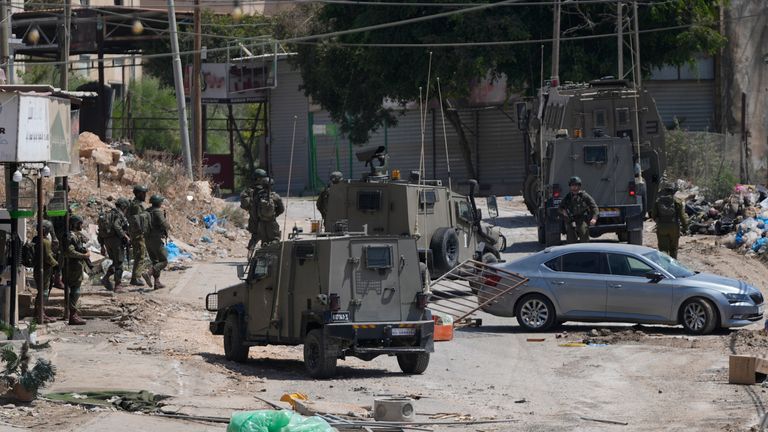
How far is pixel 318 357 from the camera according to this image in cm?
1642

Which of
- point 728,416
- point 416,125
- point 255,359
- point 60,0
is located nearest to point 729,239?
point 255,359

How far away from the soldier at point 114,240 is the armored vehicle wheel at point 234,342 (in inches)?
242

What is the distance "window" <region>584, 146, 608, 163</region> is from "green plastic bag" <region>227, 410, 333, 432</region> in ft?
60.0

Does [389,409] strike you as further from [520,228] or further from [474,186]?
[520,228]

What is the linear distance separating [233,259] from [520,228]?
8.56 meters

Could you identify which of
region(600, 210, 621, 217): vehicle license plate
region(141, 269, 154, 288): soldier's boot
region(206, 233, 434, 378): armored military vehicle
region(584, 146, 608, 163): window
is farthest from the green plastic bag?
region(584, 146, 608, 163): window

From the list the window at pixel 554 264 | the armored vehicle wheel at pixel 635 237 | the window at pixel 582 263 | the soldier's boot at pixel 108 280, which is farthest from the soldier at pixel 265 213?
the window at pixel 582 263

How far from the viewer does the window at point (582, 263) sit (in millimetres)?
20562

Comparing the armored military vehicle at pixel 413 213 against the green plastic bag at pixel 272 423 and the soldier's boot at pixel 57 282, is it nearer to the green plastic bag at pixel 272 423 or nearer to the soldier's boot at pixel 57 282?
the soldier's boot at pixel 57 282

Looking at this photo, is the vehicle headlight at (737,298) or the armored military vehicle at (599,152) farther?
the armored military vehicle at (599,152)

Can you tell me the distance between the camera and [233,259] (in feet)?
102

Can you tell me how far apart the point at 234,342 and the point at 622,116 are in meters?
15.9

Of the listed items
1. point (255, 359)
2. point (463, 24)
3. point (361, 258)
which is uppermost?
point (463, 24)

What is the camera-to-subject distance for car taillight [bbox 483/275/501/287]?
2105cm
